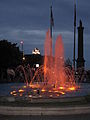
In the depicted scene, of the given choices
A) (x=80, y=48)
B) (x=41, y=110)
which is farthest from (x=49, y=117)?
(x=80, y=48)

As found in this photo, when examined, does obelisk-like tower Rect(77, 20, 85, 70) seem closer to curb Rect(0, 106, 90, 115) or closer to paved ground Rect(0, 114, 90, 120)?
curb Rect(0, 106, 90, 115)

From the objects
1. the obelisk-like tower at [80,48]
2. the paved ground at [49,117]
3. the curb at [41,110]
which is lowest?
the paved ground at [49,117]

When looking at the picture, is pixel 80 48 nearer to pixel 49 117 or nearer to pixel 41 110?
pixel 41 110

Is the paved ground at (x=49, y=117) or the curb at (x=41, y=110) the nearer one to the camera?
the paved ground at (x=49, y=117)

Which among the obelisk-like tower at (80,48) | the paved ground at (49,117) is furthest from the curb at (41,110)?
the obelisk-like tower at (80,48)

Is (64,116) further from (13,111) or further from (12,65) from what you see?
(12,65)

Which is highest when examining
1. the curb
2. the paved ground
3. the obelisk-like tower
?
the obelisk-like tower

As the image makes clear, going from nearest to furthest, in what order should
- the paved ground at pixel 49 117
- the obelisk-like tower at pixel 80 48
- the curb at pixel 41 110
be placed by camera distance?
the paved ground at pixel 49 117
the curb at pixel 41 110
the obelisk-like tower at pixel 80 48

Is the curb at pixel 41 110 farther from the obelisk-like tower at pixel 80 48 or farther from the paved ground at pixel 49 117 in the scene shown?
the obelisk-like tower at pixel 80 48

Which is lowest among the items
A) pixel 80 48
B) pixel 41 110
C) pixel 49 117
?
pixel 49 117

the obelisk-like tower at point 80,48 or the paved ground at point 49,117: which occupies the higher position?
the obelisk-like tower at point 80,48

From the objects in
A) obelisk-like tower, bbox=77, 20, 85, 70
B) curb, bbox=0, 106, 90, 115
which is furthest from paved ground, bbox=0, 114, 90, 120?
obelisk-like tower, bbox=77, 20, 85, 70

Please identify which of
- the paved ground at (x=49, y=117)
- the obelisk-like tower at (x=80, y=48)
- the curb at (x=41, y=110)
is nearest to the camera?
the paved ground at (x=49, y=117)

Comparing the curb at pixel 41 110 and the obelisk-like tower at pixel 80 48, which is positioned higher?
the obelisk-like tower at pixel 80 48
